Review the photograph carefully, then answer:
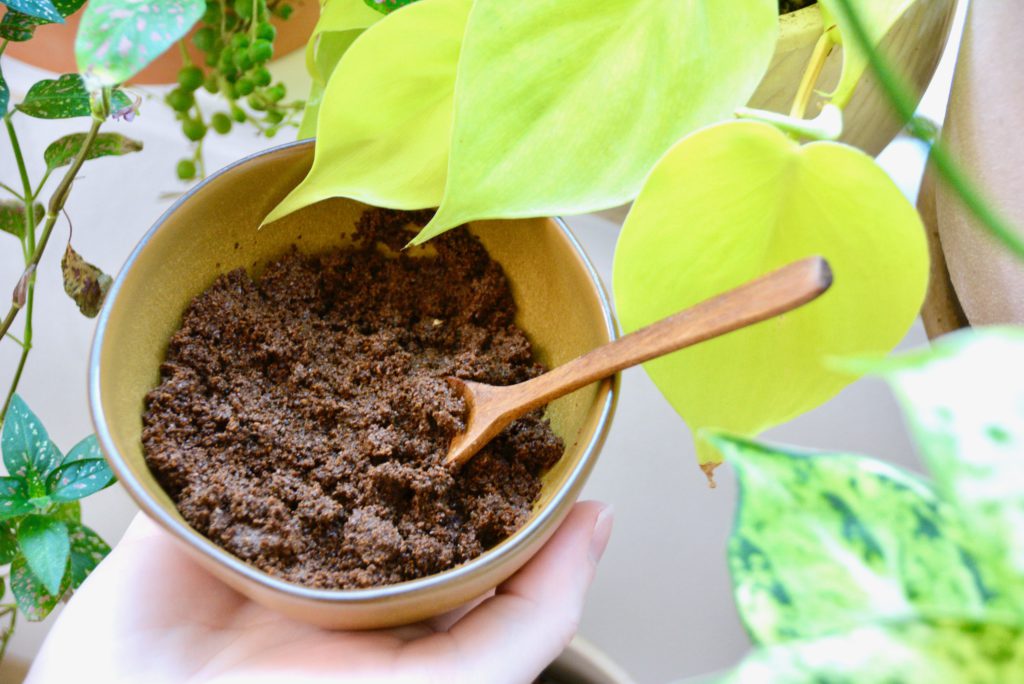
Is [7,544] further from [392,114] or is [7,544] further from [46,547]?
[392,114]

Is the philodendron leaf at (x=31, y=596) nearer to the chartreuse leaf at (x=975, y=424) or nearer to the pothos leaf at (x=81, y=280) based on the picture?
the pothos leaf at (x=81, y=280)

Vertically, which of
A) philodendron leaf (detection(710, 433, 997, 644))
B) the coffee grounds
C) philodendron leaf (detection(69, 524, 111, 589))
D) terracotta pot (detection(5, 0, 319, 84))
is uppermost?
philodendron leaf (detection(710, 433, 997, 644))

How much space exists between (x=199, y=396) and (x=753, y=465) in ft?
1.22

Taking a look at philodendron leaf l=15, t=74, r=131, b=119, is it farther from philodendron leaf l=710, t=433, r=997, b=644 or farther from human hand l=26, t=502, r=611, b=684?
philodendron leaf l=710, t=433, r=997, b=644

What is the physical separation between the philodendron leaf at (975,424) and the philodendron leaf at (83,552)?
560 mm

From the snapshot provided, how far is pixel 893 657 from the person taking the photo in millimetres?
230

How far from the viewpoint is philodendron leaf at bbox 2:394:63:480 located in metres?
0.56

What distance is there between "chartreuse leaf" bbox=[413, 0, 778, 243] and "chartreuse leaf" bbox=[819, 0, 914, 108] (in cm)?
3

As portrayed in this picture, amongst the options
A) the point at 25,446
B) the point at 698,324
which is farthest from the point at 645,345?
the point at 25,446

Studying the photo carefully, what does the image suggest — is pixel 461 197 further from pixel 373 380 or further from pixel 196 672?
pixel 196 672

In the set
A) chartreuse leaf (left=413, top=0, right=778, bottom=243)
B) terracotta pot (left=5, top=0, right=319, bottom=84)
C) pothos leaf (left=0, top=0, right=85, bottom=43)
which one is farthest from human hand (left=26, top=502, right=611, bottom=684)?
terracotta pot (left=5, top=0, right=319, bottom=84)

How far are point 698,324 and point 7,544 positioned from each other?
0.46m

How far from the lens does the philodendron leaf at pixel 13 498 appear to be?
1.79ft

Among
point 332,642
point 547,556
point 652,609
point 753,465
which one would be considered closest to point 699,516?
point 652,609
